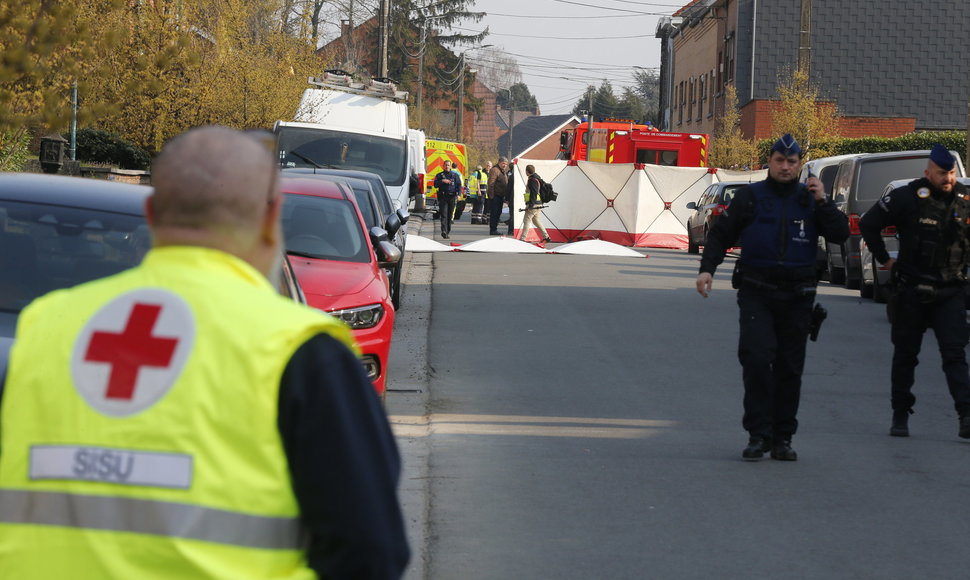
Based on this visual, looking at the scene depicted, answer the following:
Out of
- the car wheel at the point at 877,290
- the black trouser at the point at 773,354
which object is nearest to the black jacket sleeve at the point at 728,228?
the black trouser at the point at 773,354

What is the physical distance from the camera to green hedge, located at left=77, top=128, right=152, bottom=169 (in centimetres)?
2458

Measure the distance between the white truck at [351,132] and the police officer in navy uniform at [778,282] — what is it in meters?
9.96

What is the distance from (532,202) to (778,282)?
21.7m

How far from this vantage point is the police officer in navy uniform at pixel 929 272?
29.2 feet

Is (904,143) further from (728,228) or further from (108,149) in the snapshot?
(728,228)

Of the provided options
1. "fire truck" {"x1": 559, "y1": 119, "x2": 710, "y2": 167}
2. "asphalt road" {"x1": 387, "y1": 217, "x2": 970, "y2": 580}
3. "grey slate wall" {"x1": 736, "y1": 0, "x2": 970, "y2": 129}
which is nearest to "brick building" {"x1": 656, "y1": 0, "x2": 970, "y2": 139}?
"grey slate wall" {"x1": 736, "y1": 0, "x2": 970, "y2": 129}

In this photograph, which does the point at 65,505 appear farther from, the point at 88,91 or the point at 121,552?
the point at 88,91

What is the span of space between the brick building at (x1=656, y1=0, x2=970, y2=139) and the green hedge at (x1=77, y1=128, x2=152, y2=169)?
27516 mm

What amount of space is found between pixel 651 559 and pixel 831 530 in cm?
111

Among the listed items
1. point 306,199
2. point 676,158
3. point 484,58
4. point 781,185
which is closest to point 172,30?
point 306,199

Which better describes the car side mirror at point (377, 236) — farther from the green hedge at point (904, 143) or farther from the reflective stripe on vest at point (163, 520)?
the green hedge at point (904, 143)

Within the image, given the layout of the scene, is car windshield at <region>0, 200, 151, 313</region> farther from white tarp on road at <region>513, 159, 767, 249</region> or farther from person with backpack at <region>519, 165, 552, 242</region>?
white tarp on road at <region>513, 159, 767, 249</region>

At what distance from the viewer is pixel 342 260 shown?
10555 mm

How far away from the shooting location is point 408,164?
21.8 m
